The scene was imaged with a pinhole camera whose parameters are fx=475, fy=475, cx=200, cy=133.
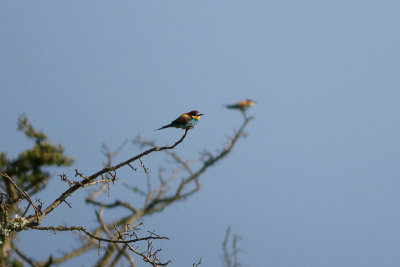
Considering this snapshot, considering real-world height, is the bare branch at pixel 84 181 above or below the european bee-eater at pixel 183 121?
below

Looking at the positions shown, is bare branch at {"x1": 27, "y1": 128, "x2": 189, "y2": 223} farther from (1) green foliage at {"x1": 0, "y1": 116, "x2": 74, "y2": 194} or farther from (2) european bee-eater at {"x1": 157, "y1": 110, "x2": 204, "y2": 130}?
(1) green foliage at {"x1": 0, "y1": 116, "x2": 74, "y2": 194}

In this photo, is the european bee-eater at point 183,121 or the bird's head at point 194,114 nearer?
the european bee-eater at point 183,121

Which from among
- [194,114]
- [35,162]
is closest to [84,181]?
[194,114]

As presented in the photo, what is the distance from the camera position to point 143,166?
185 inches

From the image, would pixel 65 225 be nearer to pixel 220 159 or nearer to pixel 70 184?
pixel 70 184

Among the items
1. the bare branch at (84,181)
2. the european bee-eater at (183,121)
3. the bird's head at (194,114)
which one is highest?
the bird's head at (194,114)

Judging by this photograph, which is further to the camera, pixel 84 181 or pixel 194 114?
pixel 194 114

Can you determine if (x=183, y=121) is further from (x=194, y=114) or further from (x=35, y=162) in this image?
(x=35, y=162)

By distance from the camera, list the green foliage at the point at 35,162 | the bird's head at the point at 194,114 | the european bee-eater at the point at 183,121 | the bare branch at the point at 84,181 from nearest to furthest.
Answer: the bare branch at the point at 84,181
the european bee-eater at the point at 183,121
the bird's head at the point at 194,114
the green foliage at the point at 35,162

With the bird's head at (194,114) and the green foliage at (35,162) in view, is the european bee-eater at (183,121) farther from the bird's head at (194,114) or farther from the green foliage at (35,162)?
the green foliage at (35,162)

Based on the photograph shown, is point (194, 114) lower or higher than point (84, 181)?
higher

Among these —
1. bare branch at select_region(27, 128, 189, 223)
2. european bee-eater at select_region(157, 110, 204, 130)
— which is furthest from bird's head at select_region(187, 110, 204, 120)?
bare branch at select_region(27, 128, 189, 223)

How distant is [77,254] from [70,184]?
1336cm

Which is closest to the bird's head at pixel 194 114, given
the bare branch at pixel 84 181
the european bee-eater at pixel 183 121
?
the european bee-eater at pixel 183 121
